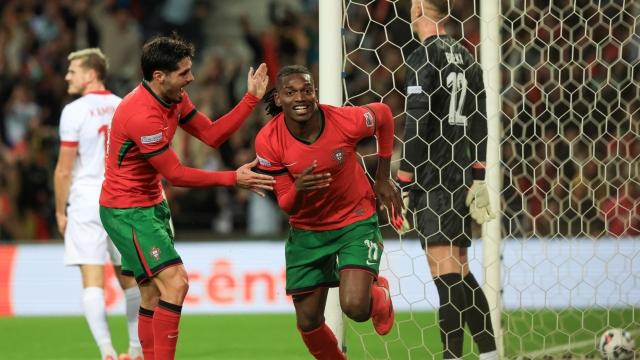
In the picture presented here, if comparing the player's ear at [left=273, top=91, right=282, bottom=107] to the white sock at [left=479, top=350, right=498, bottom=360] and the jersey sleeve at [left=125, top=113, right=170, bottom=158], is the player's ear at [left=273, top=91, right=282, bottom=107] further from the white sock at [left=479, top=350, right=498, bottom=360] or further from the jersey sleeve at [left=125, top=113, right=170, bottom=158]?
the white sock at [left=479, top=350, right=498, bottom=360]

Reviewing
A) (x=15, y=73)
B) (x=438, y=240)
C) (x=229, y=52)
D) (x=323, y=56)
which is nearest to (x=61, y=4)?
(x=15, y=73)

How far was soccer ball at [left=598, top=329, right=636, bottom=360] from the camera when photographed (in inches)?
185

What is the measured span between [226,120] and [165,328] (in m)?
1.10

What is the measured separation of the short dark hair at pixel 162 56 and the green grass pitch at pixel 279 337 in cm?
193

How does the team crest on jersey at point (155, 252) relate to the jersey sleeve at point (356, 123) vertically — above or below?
below

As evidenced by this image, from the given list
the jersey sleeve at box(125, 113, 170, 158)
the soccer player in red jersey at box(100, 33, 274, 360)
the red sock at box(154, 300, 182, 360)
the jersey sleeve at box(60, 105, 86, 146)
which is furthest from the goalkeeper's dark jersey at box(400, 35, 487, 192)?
the jersey sleeve at box(60, 105, 86, 146)

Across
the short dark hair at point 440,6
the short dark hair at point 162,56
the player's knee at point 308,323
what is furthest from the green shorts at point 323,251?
the short dark hair at point 440,6

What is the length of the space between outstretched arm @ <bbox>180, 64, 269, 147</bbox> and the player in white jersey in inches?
44.7

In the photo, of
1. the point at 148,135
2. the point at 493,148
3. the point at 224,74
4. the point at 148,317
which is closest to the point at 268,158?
the point at 148,135

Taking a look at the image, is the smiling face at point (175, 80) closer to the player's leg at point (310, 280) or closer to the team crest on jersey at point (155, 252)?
the team crest on jersey at point (155, 252)

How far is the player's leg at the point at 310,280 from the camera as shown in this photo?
4.11 metres

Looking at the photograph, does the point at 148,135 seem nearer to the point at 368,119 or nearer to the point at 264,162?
the point at 264,162

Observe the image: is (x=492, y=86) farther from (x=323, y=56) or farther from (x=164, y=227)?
(x=164, y=227)

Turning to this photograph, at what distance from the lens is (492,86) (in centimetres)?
509
